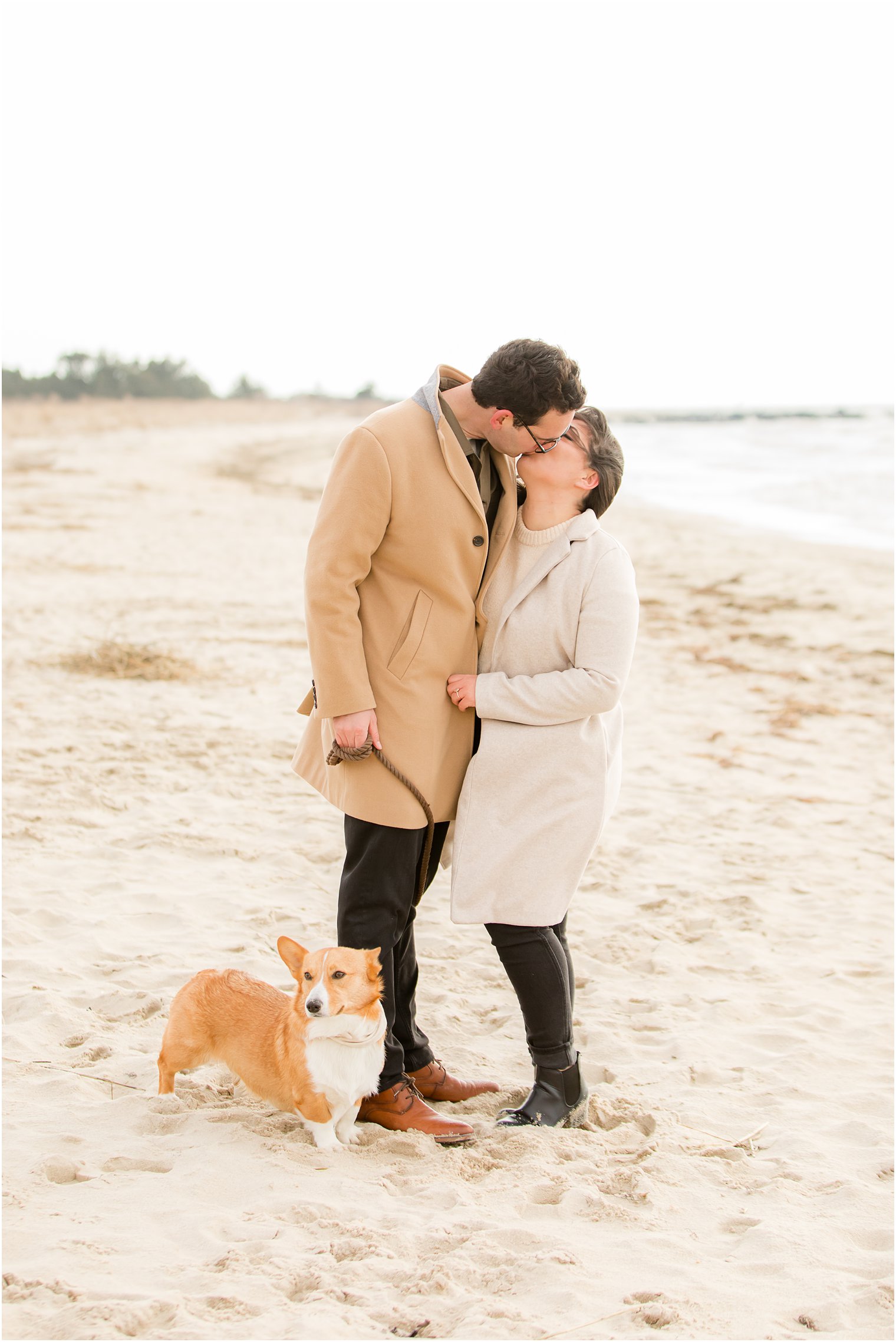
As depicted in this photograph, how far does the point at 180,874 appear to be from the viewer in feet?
15.1

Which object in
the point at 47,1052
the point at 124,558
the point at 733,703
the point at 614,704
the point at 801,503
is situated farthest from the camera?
the point at 801,503

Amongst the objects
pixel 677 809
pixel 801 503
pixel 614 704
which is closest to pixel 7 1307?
pixel 614 704

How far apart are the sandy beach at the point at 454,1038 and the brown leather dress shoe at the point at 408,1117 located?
0.17ft

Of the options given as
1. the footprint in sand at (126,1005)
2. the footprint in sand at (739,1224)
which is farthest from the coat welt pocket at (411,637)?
the footprint in sand at (739,1224)

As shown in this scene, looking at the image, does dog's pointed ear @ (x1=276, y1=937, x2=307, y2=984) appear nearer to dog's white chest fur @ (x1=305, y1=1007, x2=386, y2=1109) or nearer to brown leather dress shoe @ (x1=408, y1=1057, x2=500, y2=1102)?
dog's white chest fur @ (x1=305, y1=1007, x2=386, y2=1109)

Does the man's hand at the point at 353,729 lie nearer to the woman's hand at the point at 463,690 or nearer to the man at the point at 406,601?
the man at the point at 406,601

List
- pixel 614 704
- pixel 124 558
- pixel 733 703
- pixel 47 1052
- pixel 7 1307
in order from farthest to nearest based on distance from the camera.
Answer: pixel 124 558
pixel 733 703
pixel 47 1052
pixel 614 704
pixel 7 1307

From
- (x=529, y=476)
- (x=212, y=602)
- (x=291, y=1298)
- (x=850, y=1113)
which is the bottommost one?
(x=850, y=1113)

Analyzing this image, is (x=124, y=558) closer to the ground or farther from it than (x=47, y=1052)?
farther from it

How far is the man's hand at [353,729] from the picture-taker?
2.82m

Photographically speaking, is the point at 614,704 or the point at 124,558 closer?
the point at 614,704

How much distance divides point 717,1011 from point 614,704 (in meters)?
1.55

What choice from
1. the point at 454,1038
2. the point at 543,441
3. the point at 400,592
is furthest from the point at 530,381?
the point at 454,1038

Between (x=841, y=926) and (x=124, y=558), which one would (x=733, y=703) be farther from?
(x=124, y=558)
